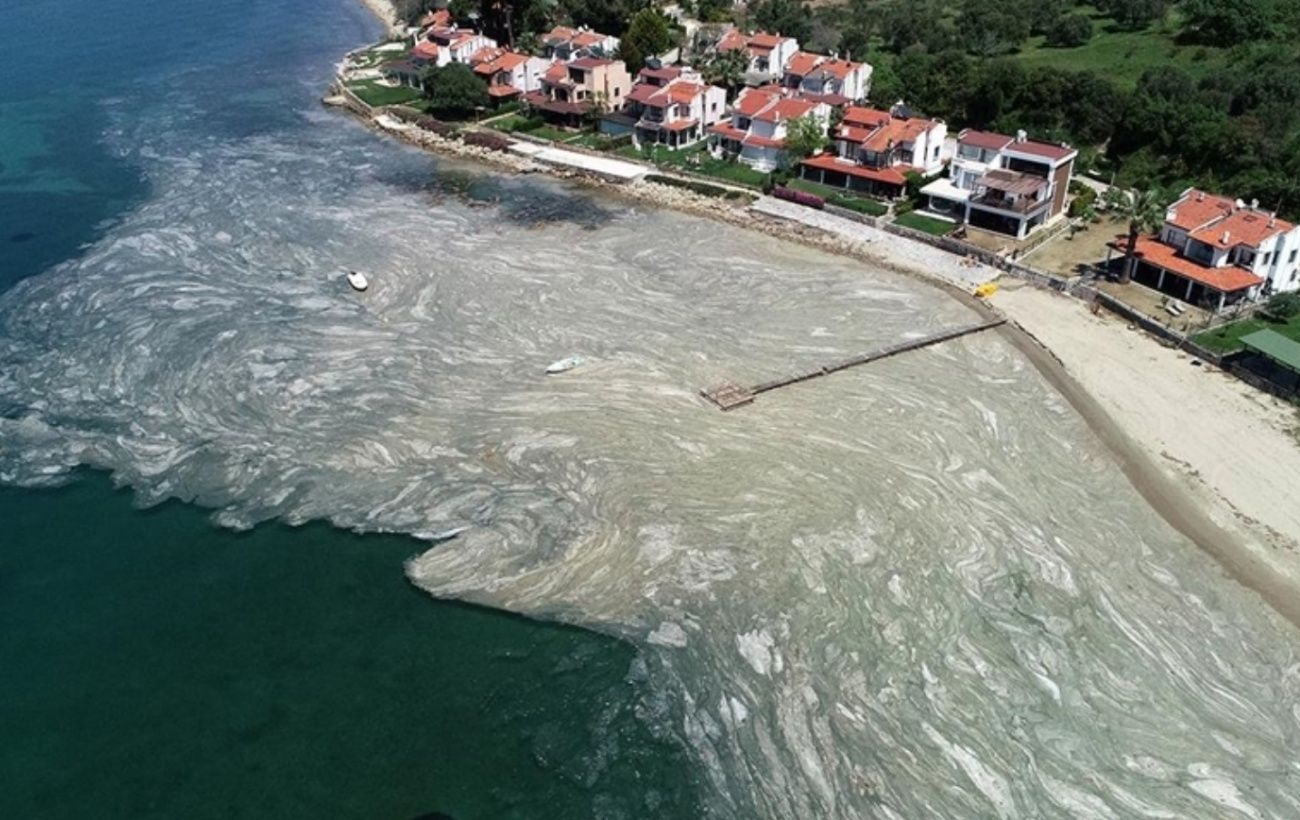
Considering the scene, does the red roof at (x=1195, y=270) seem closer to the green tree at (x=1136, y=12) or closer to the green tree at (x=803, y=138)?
the green tree at (x=803, y=138)

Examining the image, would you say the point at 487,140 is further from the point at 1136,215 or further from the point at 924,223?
the point at 1136,215

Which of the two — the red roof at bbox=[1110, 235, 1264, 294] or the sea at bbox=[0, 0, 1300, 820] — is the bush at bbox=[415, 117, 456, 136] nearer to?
the sea at bbox=[0, 0, 1300, 820]

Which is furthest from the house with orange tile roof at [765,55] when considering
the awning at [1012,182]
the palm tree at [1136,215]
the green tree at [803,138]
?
the palm tree at [1136,215]

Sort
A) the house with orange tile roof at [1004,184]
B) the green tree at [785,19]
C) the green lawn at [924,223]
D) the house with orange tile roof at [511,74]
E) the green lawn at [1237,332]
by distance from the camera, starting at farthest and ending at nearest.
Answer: the green tree at [785,19] < the house with orange tile roof at [511,74] < the green lawn at [924,223] < the house with orange tile roof at [1004,184] < the green lawn at [1237,332]

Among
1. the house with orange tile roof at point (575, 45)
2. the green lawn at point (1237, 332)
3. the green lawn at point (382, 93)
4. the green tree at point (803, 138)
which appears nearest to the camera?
the green lawn at point (1237, 332)

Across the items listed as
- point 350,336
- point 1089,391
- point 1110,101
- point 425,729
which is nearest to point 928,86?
point 1110,101

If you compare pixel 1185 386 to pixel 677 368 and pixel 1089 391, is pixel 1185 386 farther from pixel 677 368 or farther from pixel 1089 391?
pixel 677 368

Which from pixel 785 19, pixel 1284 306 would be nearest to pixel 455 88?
pixel 785 19
